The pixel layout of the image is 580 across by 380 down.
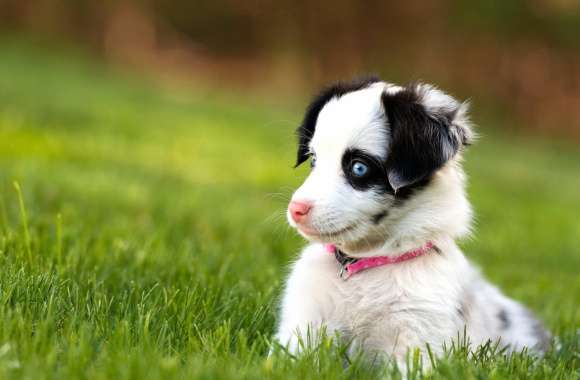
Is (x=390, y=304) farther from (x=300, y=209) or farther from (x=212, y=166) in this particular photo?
(x=212, y=166)

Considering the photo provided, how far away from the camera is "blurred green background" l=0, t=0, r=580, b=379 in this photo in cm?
338

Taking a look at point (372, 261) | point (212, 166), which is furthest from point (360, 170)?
point (212, 166)

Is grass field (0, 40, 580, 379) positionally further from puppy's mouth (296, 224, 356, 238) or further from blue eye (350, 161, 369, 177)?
blue eye (350, 161, 369, 177)

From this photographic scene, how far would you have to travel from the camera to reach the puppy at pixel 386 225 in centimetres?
355

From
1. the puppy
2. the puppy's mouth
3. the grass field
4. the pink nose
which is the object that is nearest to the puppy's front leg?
the puppy

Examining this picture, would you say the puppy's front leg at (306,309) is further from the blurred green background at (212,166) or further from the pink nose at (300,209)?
the pink nose at (300,209)

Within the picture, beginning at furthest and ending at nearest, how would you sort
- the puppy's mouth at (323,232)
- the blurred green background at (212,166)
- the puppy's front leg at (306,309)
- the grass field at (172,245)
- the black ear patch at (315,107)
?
1. the black ear patch at (315,107)
2. the puppy's front leg at (306,309)
3. the puppy's mouth at (323,232)
4. the blurred green background at (212,166)
5. the grass field at (172,245)

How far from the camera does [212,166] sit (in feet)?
36.1

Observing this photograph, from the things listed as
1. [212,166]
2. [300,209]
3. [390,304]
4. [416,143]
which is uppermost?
[416,143]

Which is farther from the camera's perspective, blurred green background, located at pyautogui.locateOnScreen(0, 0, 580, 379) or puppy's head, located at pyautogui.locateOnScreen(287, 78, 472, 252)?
puppy's head, located at pyautogui.locateOnScreen(287, 78, 472, 252)

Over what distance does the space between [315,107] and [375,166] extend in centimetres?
68

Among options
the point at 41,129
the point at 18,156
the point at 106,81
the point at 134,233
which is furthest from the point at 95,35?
the point at 134,233

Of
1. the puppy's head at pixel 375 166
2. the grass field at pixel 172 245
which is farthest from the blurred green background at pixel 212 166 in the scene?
the puppy's head at pixel 375 166

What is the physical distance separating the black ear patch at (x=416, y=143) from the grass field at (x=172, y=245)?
78 cm
